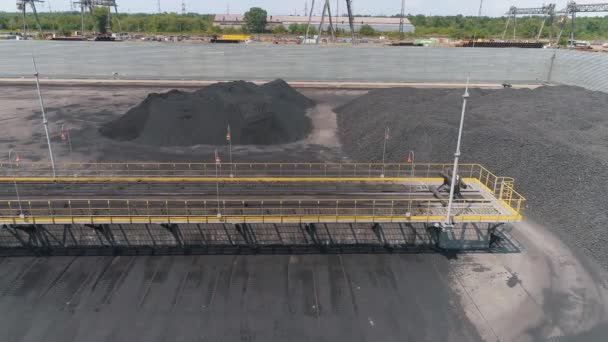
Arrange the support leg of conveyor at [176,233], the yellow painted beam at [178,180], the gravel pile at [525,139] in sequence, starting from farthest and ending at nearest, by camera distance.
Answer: the yellow painted beam at [178,180] → the gravel pile at [525,139] → the support leg of conveyor at [176,233]

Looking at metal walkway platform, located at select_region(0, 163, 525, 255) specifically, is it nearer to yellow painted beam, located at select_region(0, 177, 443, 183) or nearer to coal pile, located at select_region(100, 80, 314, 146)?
yellow painted beam, located at select_region(0, 177, 443, 183)

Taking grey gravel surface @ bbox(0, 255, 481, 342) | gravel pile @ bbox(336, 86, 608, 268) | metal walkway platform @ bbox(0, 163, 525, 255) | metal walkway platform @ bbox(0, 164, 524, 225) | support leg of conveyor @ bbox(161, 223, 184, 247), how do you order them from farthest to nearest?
gravel pile @ bbox(336, 86, 608, 268)
support leg of conveyor @ bbox(161, 223, 184, 247)
metal walkway platform @ bbox(0, 163, 525, 255)
metal walkway platform @ bbox(0, 164, 524, 225)
grey gravel surface @ bbox(0, 255, 481, 342)

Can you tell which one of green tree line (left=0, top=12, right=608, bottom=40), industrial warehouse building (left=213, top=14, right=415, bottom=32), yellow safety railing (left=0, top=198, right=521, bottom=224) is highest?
industrial warehouse building (left=213, top=14, right=415, bottom=32)

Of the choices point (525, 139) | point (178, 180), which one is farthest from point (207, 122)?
point (525, 139)

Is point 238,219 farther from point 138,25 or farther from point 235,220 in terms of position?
point 138,25

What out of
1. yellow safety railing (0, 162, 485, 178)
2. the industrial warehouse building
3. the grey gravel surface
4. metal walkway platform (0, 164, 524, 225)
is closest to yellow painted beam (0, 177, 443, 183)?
metal walkway platform (0, 164, 524, 225)

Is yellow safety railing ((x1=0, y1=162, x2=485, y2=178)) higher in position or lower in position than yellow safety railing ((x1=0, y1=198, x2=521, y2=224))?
lower

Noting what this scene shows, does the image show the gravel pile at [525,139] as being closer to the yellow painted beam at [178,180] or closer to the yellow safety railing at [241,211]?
the yellow safety railing at [241,211]

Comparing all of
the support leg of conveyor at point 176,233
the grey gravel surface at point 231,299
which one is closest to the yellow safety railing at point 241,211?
the support leg of conveyor at point 176,233
